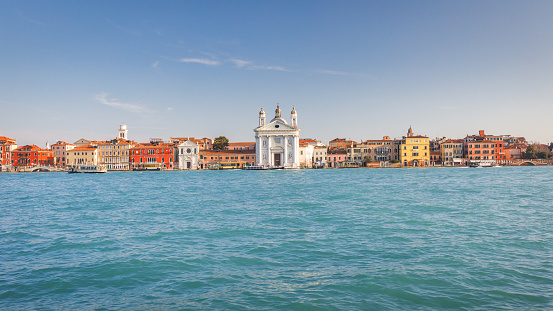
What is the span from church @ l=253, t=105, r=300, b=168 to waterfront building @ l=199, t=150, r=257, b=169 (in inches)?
144

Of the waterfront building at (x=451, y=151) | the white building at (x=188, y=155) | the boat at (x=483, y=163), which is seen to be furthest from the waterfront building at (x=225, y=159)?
the boat at (x=483, y=163)

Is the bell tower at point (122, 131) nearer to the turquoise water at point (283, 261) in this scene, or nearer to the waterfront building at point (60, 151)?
the waterfront building at point (60, 151)

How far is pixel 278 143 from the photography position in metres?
60.0

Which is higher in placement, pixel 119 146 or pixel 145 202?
pixel 119 146

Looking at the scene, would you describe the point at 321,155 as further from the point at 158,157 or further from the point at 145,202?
the point at 145,202

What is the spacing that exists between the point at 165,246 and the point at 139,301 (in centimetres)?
302

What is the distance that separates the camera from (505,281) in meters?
5.34

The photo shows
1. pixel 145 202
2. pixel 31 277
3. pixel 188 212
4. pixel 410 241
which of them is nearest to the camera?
pixel 31 277

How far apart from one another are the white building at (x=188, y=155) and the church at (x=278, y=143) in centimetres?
1031

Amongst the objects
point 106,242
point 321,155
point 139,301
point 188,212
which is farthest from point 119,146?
point 139,301

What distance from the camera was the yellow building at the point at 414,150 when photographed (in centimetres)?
6100

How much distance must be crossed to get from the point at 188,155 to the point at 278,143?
580 inches

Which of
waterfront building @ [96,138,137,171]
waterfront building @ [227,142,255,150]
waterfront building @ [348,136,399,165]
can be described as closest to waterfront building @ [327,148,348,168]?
waterfront building @ [348,136,399,165]

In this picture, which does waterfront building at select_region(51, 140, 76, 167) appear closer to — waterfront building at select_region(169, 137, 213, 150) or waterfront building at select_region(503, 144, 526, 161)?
waterfront building at select_region(169, 137, 213, 150)
